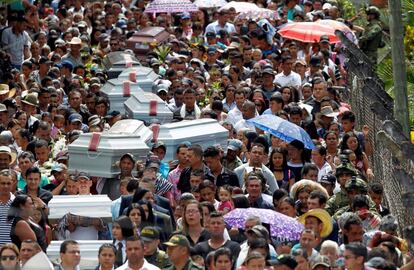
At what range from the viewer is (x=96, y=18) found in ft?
122

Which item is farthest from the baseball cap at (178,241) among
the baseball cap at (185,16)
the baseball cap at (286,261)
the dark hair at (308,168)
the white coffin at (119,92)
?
the baseball cap at (185,16)

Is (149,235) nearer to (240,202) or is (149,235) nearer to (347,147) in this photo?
(240,202)

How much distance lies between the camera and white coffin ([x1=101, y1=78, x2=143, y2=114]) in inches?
1041

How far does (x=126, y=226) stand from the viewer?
17203mm

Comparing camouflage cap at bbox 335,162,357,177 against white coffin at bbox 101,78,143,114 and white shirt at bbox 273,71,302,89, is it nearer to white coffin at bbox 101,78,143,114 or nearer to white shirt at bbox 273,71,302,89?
white coffin at bbox 101,78,143,114

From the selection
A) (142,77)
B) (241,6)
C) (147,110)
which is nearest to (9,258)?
(147,110)

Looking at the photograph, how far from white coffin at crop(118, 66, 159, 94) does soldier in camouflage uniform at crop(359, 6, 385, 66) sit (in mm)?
5396

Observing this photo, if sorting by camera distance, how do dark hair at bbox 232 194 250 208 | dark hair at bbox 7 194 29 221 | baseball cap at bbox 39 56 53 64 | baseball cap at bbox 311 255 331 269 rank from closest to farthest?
baseball cap at bbox 311 255 331 269
dark hair at bbox 7 194 29 221
dark hair at bbox 232 194 250 208
baseball cap at bbox 39 56 53 64

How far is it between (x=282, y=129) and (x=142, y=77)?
A: 223 inches

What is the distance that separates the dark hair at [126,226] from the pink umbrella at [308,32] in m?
14.3

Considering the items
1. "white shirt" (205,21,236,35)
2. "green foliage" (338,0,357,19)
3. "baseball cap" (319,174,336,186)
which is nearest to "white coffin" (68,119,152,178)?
"baseball cap" (319,174,336,186)

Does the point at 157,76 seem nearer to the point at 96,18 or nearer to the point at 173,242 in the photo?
the point at 96,18

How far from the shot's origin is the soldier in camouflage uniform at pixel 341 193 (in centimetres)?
1895

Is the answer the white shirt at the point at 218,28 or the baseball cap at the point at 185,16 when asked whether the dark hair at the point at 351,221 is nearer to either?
the white shirt at the point at 218,28
